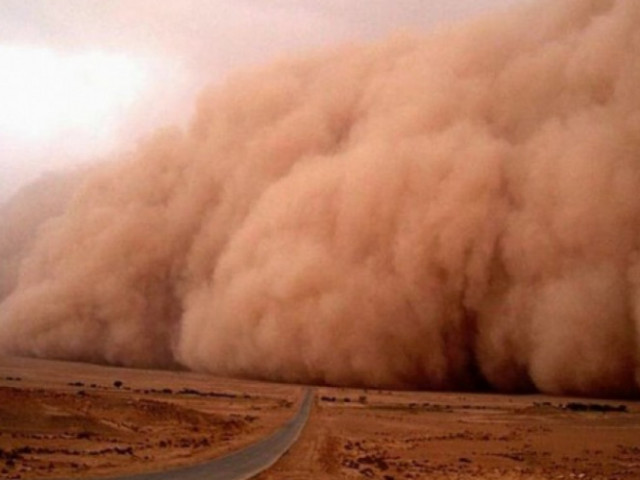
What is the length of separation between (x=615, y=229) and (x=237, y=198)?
839 inches

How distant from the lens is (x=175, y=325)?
41.6 m

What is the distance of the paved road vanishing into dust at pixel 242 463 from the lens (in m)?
9.50

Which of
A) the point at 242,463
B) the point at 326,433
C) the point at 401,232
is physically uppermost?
the point at 401,232

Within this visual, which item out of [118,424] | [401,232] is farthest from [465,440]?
[401,232]

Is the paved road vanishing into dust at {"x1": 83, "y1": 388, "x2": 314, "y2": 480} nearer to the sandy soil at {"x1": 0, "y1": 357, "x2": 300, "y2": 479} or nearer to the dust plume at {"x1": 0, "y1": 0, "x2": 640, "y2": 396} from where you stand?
the sandy soil at {"x1": 0, "y1": 357, "x2": 300, "y2": 479}

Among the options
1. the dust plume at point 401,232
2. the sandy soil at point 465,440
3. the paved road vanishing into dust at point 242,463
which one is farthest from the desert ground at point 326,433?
the dust plume at point 401,232

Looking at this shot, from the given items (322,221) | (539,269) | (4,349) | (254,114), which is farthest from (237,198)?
(539,269)

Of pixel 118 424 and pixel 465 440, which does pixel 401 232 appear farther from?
pixel 118 424

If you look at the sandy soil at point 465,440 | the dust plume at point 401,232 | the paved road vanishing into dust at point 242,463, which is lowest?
the paved road vanishing into dust at point 242,463

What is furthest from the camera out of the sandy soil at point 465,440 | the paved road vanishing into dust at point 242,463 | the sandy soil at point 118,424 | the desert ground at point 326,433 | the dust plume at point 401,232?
the dust plume at point 401,232

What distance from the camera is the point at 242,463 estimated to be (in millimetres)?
11016

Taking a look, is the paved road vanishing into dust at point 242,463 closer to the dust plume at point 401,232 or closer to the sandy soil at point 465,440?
the sandy soil at point 465,440

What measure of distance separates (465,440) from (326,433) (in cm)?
259

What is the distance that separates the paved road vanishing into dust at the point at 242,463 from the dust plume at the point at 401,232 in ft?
42.2
